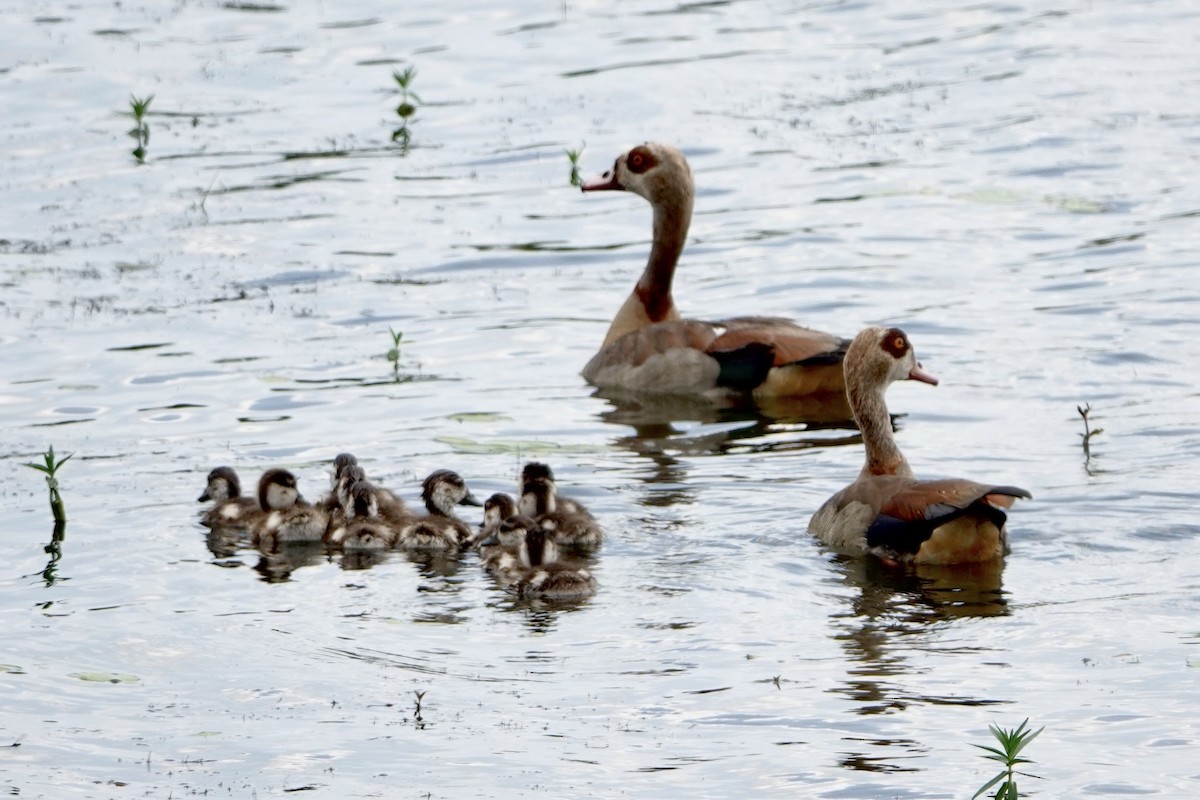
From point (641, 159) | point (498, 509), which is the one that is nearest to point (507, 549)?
point (498, 509)

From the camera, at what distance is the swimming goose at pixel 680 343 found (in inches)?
615

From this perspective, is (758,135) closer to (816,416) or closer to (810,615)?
(816,416)

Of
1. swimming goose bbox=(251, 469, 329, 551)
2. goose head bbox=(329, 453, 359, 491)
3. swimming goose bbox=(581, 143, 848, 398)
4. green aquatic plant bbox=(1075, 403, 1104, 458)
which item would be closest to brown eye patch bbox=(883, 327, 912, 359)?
green aquatic plant bbox=(1075, 403, 1104, 458)

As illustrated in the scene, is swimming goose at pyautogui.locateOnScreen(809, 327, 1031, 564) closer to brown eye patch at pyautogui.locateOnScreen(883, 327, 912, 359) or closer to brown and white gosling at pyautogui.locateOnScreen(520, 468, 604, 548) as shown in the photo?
brown eye patch at pyautogui.locateOnScreen(883, 327, 912, 359)

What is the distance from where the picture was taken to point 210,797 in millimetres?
8320

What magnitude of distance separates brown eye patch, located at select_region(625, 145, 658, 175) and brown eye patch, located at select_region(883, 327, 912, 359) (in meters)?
5.04

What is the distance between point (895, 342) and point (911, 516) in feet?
5.51

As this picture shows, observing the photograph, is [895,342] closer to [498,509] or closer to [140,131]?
[498,509]

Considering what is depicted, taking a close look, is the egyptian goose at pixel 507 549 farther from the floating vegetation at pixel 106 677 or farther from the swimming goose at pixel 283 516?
the floating vegetation at pixel 106 677

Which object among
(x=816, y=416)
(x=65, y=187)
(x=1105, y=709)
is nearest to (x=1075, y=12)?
(x=65, y=187)

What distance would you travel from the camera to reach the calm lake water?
8953mm

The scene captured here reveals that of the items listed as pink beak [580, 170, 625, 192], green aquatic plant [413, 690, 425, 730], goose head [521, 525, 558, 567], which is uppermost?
pink beak [580, 170, 625, 192]

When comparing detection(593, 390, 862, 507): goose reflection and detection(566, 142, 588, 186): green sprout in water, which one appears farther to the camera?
detection(566, 142, 588, 186): green sprout in water

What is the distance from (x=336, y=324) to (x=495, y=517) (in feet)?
19.8
